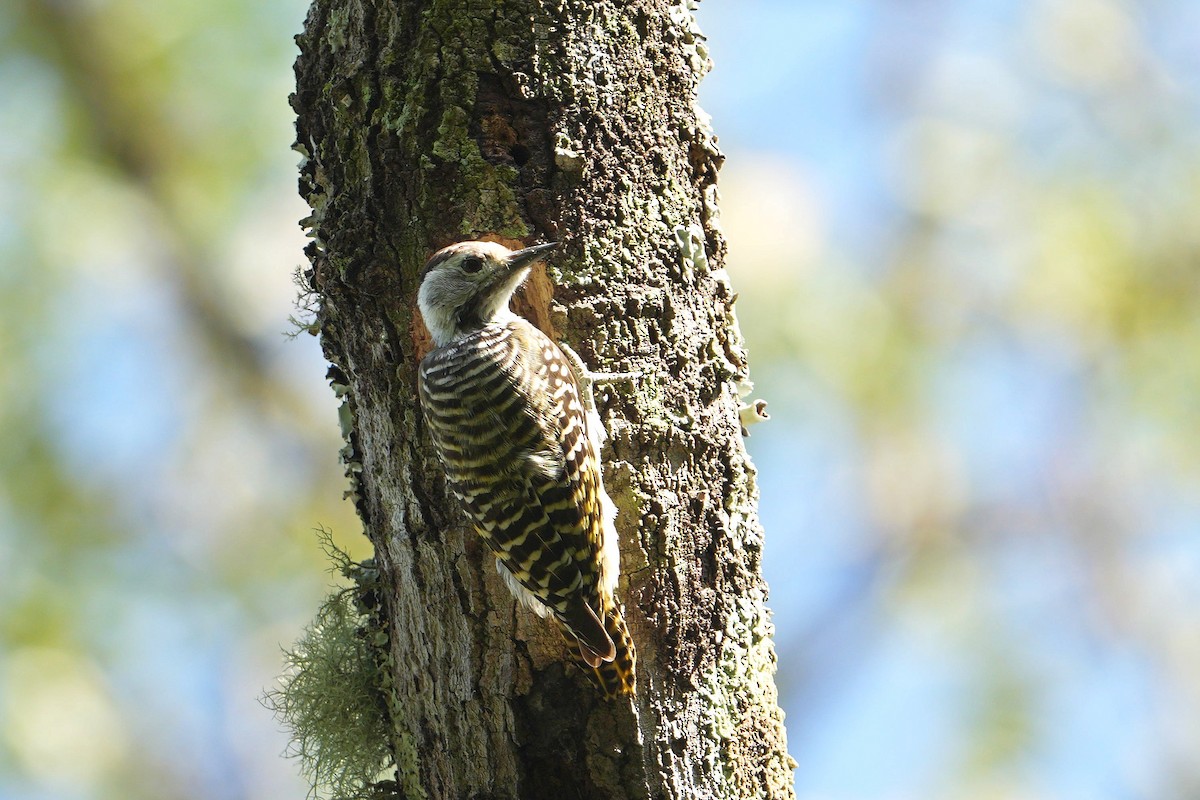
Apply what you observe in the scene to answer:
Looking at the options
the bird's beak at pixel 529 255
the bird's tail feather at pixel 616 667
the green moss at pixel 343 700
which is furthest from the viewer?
the green moss at pixel 343 700

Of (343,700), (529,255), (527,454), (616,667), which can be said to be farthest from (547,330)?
(343,700)

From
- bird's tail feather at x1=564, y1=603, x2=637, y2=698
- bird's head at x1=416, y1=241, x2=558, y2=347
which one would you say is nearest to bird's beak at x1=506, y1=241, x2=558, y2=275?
bird's head at x1=416, y1=241, x2=558, y2=347

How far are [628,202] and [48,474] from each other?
27.3 feet

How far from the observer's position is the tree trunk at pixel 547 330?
3783 millimetres

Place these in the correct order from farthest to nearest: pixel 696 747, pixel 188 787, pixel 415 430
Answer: pixel 188 787
pixel 415 430
pixel 696 747

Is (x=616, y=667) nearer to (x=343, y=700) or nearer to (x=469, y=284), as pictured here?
(x=343, y=700)

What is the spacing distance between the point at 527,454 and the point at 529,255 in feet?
2.34

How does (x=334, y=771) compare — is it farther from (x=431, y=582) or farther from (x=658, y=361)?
(x=658, y=361)

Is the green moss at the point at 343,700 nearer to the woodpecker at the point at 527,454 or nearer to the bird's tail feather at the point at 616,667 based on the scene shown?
the woodpecker at the point at 527,454

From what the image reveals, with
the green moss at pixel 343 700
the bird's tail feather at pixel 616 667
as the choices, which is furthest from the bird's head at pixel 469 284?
the bird's tail feather at pixel 616 667

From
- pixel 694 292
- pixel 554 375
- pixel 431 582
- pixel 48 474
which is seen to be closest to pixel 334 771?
pixel 431 582

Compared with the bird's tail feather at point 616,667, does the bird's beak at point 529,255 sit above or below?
above

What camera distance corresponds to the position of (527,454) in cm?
423

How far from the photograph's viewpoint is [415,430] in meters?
3.98
